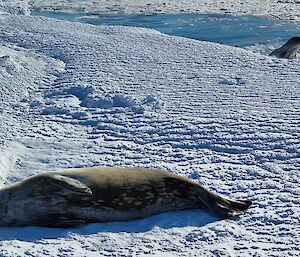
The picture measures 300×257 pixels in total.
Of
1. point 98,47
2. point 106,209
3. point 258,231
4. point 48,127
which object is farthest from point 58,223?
point 98,47

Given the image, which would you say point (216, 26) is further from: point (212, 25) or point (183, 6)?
point (183, 6)

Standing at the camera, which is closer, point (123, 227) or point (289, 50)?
point (123, 227)

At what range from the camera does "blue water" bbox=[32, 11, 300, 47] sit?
8406mm

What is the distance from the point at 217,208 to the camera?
328 cm

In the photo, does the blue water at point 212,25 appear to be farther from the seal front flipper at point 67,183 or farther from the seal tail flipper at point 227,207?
the seal front flipper at point 67,183

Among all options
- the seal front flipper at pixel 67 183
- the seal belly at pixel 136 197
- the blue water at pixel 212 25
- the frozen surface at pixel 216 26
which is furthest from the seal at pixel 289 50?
the seal front flipper at pixel 67 183

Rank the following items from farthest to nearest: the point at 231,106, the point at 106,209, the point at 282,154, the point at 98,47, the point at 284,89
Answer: the point at 98,47 < the point at 284,89 < the point at 231,106 < the point at 282,154 < the point at 106,209

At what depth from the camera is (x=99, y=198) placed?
3240 mm

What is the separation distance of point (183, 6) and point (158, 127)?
20.5ft

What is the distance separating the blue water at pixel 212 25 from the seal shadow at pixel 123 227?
5017mm

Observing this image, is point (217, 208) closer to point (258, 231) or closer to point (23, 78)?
point (258, 231)

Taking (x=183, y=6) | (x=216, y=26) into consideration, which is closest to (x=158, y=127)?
(x=216, y=26)

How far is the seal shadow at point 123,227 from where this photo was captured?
3.05 meters

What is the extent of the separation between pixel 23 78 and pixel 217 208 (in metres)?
2.94
